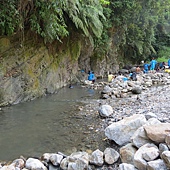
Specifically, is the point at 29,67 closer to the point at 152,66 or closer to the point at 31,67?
the point at 31,67

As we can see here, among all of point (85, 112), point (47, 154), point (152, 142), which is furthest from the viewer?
point (85, 112)

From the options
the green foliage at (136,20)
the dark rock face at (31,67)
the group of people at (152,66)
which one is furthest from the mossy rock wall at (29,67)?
the group of people at (152,66)

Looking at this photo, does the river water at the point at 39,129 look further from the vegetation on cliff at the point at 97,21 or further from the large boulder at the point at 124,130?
the vegetation on cliff at the point at 97,21

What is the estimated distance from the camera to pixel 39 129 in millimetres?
5371

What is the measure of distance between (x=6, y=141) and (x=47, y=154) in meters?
1.25

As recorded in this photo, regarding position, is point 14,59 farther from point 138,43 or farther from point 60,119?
point 138,43

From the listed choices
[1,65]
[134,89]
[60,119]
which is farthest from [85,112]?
[134,89]

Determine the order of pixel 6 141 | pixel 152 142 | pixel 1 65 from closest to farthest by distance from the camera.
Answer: pixel 152 142 → pixel 6 141 → pixel 1 65

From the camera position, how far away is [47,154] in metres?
3.88

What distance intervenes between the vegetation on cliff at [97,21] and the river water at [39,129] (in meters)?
2.47

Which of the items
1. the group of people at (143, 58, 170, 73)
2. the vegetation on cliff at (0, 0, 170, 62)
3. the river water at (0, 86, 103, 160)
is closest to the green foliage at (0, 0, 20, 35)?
the vegetation on cliff at (0, 0, 170, 62)

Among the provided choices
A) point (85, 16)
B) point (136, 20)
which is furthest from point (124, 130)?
point (136, 20)

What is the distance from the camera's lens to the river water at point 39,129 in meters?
4.30

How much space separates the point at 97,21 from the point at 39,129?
19.9ft
